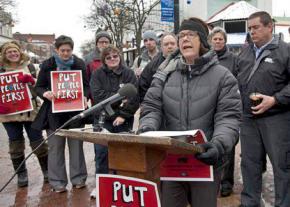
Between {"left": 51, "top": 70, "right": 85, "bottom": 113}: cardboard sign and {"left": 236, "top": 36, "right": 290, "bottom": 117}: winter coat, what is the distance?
2.25m

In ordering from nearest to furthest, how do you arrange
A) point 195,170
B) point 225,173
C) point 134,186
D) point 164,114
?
1. point 134,186
2. point 195,170
3. point 164,114
4. point 225,173

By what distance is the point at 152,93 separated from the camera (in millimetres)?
2920

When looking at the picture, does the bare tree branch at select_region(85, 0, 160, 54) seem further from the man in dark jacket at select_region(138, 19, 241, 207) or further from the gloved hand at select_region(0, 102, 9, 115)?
the man in dark jacket at select_region(138, 19, 241, 207)

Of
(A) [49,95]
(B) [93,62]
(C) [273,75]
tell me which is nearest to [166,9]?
(B) [93,62]

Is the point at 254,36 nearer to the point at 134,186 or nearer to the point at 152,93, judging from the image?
the point at 152,93

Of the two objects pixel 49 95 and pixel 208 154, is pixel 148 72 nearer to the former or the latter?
pixel 49 95

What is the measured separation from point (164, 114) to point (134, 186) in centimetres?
75

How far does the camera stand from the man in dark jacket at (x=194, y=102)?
2711 mm

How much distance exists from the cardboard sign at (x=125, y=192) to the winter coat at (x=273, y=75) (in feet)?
7.28

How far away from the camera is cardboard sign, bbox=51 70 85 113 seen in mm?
5246

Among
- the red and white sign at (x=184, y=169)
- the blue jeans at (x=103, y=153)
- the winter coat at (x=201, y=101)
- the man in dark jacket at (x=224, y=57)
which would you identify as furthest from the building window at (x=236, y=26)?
the red and white sign at (x=184, y=169)

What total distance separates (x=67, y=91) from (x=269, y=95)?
8.51 feet

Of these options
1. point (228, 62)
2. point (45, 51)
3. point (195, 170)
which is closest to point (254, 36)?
point (228, 62)

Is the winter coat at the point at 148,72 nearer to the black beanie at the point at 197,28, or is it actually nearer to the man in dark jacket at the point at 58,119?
the man in dark jacket at the point at 58,119
